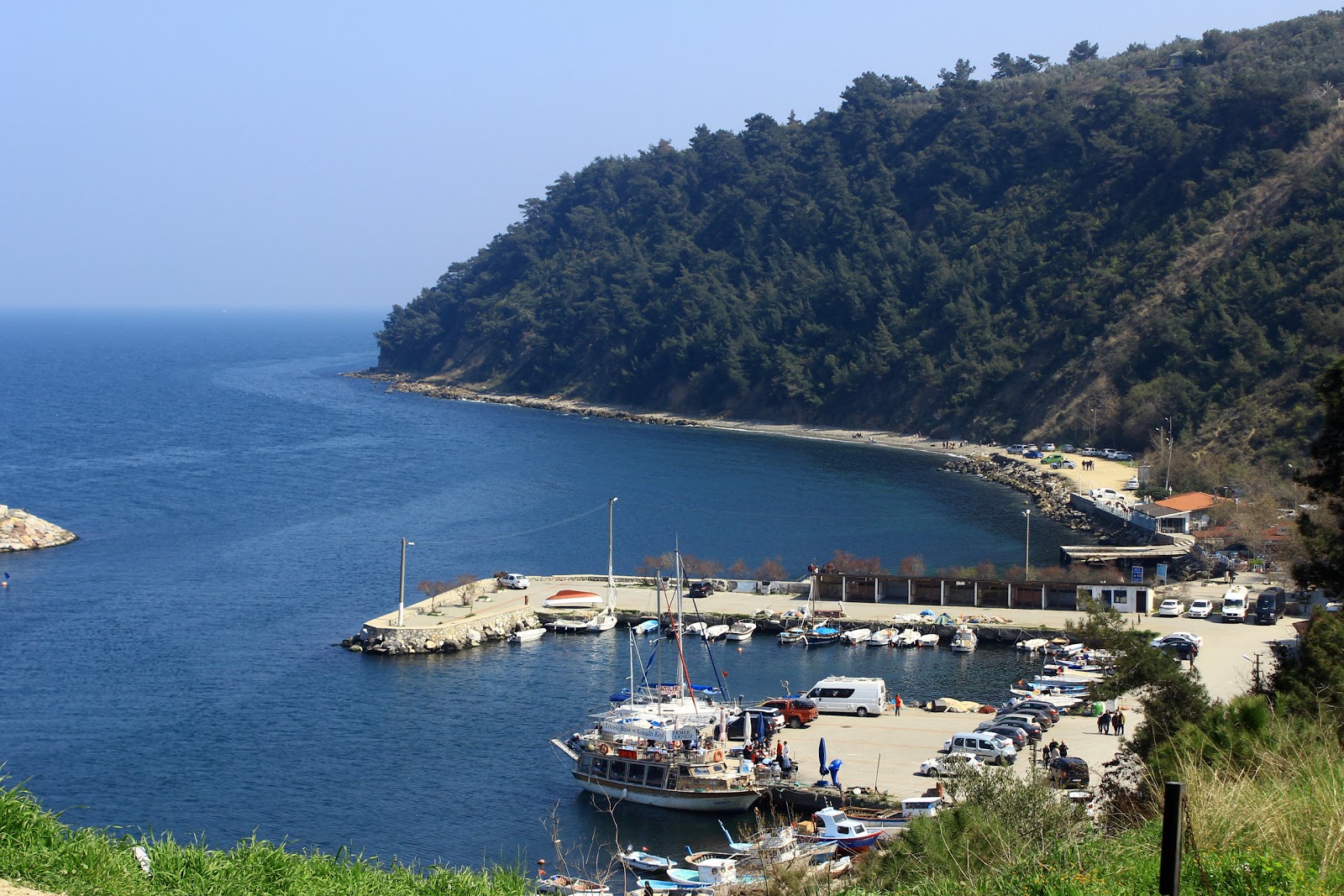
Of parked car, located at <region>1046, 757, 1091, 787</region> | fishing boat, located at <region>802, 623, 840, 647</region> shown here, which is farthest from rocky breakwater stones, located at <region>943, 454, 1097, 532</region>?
parked car, located at <region>1046, 757, 1091, 787</region>

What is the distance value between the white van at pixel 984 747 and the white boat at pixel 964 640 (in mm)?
10078

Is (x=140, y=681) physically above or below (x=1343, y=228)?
below

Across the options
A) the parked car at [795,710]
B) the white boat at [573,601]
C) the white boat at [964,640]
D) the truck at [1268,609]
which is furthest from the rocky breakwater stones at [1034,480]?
the parked car at [795,710]

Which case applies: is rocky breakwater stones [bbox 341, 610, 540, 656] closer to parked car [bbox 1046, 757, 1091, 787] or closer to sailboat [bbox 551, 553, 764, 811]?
sailboat [bbox 551, 553, 764, 811]

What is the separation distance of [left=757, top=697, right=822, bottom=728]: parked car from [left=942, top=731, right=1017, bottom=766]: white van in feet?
12.2

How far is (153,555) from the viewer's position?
46031 millimetres

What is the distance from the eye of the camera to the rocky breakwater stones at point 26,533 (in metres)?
47.1

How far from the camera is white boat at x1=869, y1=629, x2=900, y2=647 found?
3462cm

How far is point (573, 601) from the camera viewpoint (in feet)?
124

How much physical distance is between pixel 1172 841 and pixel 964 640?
1060 inches

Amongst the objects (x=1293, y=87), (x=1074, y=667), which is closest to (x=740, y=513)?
(x=1074, y=667)

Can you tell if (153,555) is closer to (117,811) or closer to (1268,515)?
(117,811)

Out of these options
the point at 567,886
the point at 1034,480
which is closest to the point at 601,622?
the point at 567,886

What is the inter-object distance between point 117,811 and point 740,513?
34150mm
